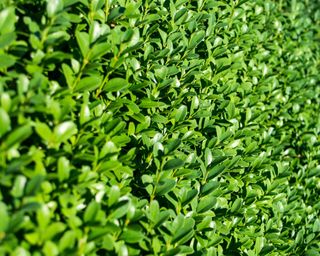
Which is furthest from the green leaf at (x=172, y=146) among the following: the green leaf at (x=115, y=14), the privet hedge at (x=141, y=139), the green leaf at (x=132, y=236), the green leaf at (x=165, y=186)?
the green leaf at (x=115, y=14)

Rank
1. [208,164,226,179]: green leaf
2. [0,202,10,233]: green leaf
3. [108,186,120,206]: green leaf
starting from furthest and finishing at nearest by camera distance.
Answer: [208,164,226,179]: green leaf, [108,186,120,206]: green leaf, [0,202,10,233]: green leaf

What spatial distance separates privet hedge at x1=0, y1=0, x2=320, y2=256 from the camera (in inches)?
57.5

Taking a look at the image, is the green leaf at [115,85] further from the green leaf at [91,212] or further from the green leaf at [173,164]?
the green leaf at [91,212]

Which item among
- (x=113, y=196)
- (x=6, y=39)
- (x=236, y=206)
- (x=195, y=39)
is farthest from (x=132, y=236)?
(x=195, y=39)

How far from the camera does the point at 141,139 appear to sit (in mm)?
2025

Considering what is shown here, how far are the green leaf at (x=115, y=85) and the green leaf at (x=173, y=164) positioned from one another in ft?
1.33

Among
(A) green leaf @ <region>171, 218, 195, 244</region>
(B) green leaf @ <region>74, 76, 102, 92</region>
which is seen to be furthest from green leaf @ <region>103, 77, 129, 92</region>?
(A) green leaf @ <region>171, 218, 195, 244</region>

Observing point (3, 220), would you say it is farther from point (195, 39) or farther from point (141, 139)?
point (195, 39)

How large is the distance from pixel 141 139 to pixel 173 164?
247 mm

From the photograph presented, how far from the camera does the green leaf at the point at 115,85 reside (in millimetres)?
1873

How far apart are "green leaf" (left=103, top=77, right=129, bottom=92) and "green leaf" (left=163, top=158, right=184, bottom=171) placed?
41 cm

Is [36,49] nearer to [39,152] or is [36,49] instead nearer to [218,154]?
A: [39,152]

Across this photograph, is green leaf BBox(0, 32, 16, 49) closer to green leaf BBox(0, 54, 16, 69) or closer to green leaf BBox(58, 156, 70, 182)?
green leaf BBox(0, 54, 16, 69)

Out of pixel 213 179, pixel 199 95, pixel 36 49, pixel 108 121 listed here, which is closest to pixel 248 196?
pixel 213 179
